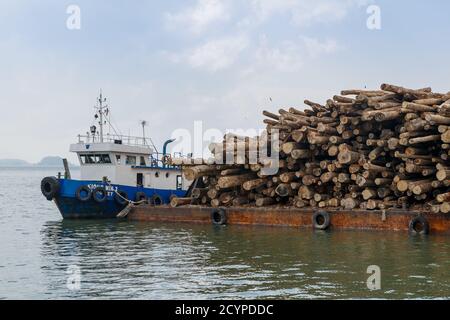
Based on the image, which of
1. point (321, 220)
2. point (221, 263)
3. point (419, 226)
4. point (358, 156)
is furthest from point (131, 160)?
point (221, 263)

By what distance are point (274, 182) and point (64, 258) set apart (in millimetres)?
9514

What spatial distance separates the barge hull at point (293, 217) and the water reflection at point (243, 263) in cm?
59

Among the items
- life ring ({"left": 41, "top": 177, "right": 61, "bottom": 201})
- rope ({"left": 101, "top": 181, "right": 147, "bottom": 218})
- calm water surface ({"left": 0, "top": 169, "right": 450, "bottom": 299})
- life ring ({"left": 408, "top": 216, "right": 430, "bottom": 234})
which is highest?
life ring ({"left": 41, "top": 177, "right": 61, "bottom": 201})

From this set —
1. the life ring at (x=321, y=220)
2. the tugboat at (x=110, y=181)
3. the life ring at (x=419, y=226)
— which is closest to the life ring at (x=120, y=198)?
the tugboat at (x=110, y=181)

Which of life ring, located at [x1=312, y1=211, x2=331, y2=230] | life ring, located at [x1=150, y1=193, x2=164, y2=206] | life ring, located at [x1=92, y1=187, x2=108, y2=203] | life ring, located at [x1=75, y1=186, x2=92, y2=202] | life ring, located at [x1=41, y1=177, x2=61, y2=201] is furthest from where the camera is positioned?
life ring, located at [x1=150, y1=193, x2=164, y2=206]

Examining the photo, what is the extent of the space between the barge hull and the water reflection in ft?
1.94

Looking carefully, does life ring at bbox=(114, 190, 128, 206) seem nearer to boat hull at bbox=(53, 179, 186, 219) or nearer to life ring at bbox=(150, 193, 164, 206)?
boat hull at bbox=(53, 179, 186, 219)

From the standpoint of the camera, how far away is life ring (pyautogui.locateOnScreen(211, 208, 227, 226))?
24094mm

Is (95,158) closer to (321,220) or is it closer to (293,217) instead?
(293,217)

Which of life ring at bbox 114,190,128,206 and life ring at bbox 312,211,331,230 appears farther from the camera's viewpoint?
life ring at bbox 114,190,128,206

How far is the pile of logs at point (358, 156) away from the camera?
1986cm

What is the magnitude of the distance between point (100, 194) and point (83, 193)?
0.74 m

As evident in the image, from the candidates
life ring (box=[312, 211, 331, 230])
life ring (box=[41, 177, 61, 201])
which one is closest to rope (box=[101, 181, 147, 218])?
life ring (box=[41, 177, 61, 201])
